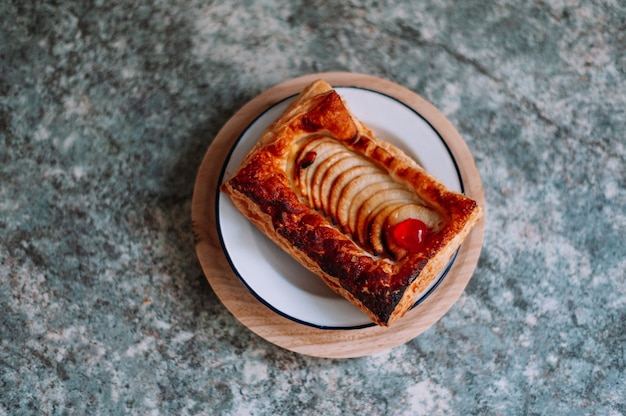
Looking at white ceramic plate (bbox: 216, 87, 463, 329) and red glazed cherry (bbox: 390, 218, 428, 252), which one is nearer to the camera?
red glazed cherry (bbox: 390, 218, 428, 252)

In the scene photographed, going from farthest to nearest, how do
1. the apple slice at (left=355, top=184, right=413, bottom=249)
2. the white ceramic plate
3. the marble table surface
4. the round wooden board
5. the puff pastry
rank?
the marble table surface, the round wooden board, the white ceramic plate, the apple slice at (left=355, top=184, right=413, bottom=249), the puff pastry

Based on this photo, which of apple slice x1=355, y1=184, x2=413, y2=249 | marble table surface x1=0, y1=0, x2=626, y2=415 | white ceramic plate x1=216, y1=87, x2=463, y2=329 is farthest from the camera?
marble table surface x1=0, y1=0, x2=626, y2=415

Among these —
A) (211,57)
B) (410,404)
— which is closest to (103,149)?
(211,57)

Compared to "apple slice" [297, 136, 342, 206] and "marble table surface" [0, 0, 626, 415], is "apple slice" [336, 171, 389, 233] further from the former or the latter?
"marble table surface" [0, 0, 626, 415]

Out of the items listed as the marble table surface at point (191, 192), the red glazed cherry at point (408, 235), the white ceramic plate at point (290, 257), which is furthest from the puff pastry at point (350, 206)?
the marble table surface at point (191, 192)

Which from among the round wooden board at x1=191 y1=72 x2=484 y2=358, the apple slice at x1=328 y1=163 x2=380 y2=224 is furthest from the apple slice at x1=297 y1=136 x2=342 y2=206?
the round wooden board at x1=191 y1=72 x2=484 y2=358

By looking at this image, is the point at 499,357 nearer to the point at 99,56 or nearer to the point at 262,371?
the point at 262,371
